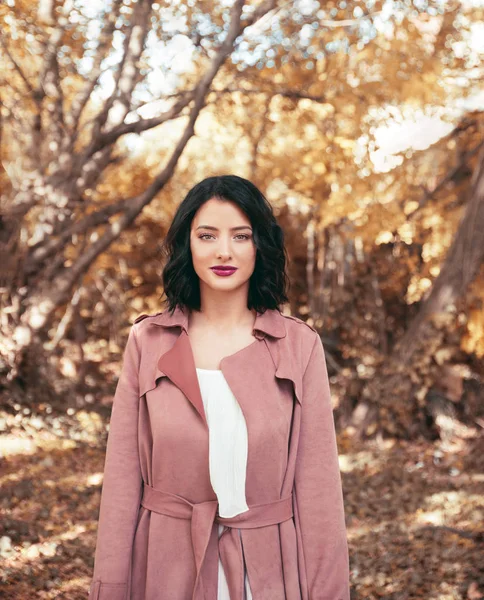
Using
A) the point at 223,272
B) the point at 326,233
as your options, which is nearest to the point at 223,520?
the point at 223,272

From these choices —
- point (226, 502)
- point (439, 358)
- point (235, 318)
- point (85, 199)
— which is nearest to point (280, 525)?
point (226, 502)

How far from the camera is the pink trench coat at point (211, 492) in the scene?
5.28 ft

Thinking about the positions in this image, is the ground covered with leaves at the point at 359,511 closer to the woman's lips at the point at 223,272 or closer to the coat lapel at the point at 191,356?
the coat lapel at the point at 191,356

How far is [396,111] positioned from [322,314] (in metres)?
2.45

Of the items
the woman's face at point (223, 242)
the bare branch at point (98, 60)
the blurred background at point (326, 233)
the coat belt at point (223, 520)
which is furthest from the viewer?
the bare branch at point (98, 60)

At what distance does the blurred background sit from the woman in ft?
6.11

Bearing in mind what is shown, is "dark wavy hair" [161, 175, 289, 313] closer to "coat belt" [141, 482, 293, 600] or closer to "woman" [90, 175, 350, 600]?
"woman" [90, 175, 350, 600]

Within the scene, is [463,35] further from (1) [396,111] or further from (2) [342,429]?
(2) [342,429]

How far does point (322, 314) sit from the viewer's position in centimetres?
Result: 694

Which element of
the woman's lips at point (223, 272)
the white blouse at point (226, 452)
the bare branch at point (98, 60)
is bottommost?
the white blouse at point (226, 452)

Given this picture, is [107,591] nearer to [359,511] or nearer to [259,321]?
[259,321]

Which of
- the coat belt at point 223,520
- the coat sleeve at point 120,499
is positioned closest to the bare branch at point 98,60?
the coat sleeve at point 120,499

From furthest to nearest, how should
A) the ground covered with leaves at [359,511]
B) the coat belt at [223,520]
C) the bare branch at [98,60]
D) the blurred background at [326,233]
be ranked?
the bare branch at [98,60] < the blurred background at [326,233] < the ground covered with leaves at [359,511] < the coat belt at [223,520]

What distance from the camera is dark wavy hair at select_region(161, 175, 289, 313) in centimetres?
174
